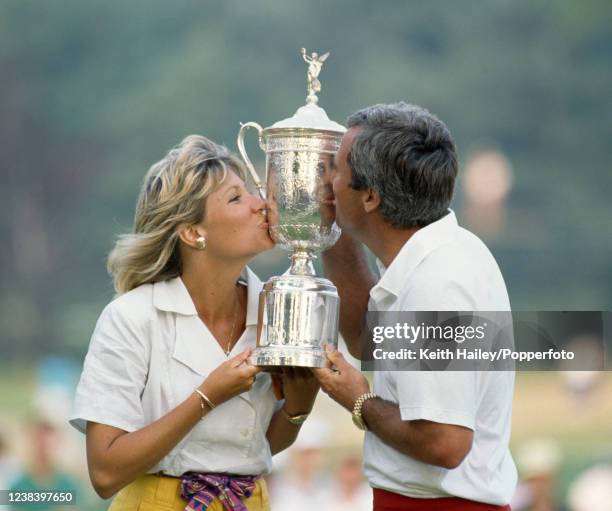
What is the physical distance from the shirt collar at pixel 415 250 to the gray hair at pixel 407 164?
0.04 metres

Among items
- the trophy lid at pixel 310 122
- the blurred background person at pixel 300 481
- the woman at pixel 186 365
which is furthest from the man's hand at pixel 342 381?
the blurred background person at pixel 300 481

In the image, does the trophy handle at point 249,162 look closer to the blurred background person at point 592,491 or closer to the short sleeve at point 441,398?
the short sleeve at point 441,398

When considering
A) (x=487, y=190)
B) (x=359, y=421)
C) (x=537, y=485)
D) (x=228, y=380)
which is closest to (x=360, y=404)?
(x=359, y=421)

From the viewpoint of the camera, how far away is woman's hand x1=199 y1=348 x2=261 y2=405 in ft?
8.44

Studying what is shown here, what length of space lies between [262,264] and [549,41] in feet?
16.6

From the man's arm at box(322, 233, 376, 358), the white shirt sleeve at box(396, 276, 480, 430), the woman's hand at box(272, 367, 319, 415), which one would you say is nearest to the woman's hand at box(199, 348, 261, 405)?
the woman's hand at box(272, 367, 319, 415)

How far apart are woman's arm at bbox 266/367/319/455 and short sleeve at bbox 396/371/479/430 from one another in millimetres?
378

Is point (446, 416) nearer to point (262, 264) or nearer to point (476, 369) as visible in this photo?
point (476, 369)

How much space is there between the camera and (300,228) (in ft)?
9.00

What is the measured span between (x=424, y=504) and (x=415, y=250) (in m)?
0.53

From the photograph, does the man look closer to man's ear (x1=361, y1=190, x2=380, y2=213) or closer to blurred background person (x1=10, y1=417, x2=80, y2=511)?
man's ear (x1=361, y1=190, x2=380, y2=213)

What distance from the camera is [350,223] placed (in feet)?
8.70

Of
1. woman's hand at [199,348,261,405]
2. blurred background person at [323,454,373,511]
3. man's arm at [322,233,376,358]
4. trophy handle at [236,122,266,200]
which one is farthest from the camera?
blurred background person at [323,454,373,511]

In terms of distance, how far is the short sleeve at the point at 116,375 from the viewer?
2631mm
